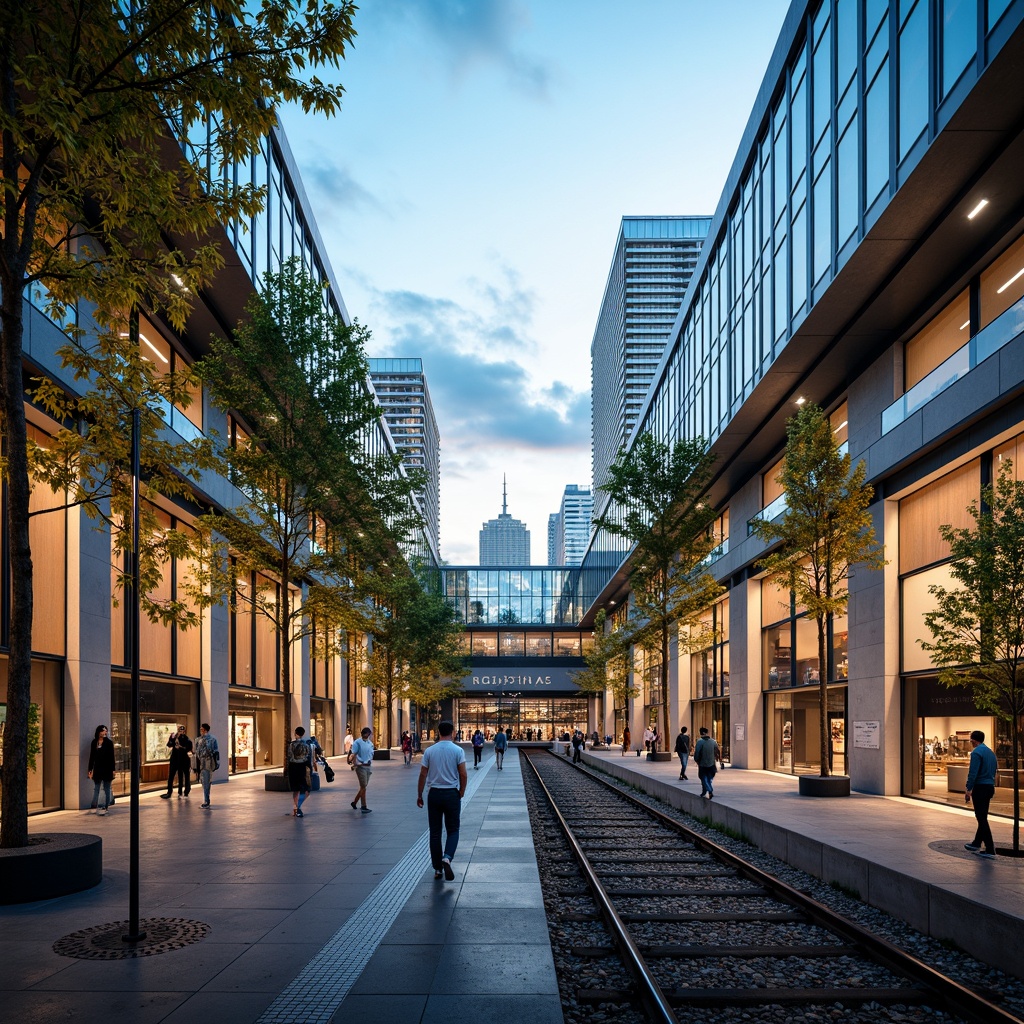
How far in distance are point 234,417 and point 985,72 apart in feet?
78.5

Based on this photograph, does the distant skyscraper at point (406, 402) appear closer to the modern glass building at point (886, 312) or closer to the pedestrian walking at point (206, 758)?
the modern glass building at point (886, 312)

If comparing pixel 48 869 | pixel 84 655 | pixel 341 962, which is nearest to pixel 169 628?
pixel 84 655

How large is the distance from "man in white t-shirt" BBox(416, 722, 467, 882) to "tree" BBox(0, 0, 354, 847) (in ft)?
14.4

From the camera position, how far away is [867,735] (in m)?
22.5

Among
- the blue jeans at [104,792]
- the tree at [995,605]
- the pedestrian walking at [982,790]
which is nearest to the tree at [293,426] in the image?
the blue jeans at [104,792]

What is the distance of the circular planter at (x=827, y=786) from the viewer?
69.6ft

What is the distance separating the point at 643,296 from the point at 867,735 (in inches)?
3724

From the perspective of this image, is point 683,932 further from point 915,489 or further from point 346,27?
point 915,489

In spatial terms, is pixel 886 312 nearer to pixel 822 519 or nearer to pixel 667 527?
pixel 822 519

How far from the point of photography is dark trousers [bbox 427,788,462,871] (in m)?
10.7

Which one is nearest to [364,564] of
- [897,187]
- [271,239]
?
[271,239]

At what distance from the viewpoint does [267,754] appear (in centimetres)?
3650

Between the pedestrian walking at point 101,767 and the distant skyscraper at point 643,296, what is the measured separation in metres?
89.4

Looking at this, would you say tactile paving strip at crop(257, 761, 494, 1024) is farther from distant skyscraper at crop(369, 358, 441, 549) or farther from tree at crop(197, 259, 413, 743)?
distant skyscraper at crop(369, 358, 441, 549)
